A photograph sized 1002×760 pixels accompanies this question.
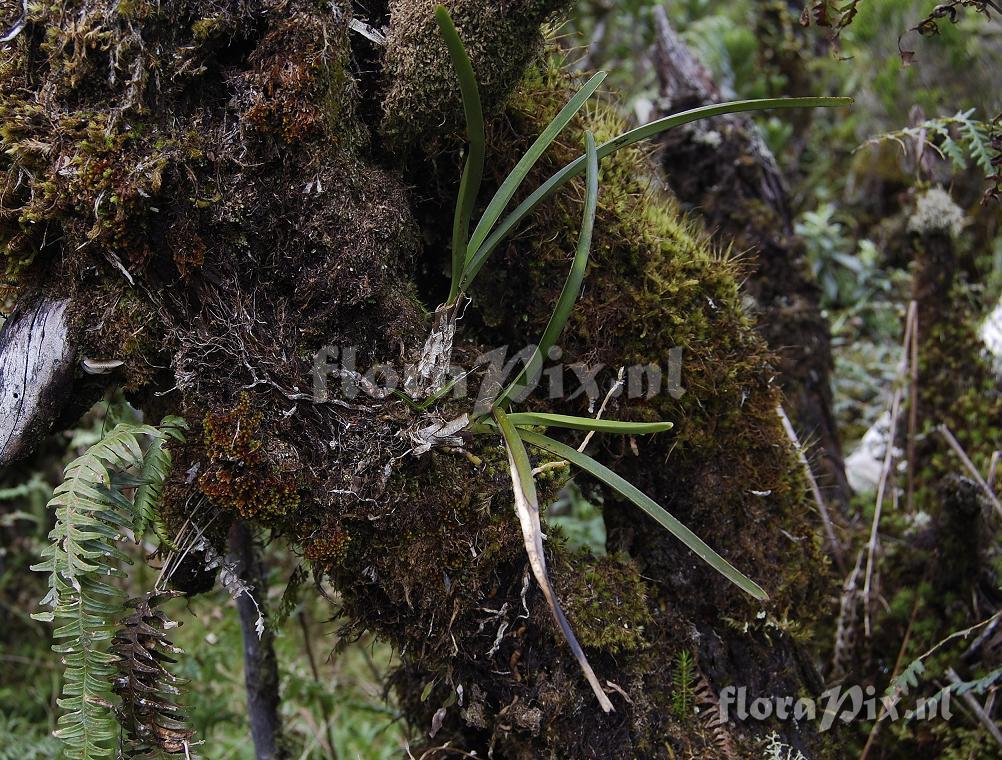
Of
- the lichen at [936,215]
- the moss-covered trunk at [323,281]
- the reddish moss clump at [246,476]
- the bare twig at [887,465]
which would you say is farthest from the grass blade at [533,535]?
the lichen at [936,215]

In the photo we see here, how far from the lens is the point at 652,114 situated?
9.29 feet

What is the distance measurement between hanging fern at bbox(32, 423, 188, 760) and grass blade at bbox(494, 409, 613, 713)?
68cm

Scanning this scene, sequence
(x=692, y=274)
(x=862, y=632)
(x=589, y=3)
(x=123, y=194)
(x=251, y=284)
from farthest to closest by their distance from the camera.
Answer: (x=589, y=3)
(x=862, y=632)
(x=692, y=274)
(x=251, y=284)
(x=123, y=194)

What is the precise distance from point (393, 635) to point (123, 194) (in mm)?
916

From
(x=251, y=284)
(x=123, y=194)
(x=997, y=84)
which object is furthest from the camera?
(x=997, y=84)

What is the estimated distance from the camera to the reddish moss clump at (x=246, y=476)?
131 cm

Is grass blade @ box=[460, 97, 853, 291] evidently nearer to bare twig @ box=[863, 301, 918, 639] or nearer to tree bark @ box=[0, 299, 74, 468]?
tree bark @ box=[0, 299, 74, 468]

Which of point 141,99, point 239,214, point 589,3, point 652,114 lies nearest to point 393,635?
point 239,214

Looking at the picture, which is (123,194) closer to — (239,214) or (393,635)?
(239,214)

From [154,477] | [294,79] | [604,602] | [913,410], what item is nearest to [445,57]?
[294,79]

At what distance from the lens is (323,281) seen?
4.43 feet

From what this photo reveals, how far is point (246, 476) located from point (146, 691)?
39 cm

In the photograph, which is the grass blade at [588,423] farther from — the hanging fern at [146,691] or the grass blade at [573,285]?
the hanging fern at [146,691]

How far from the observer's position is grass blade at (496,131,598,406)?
3.95 ft
